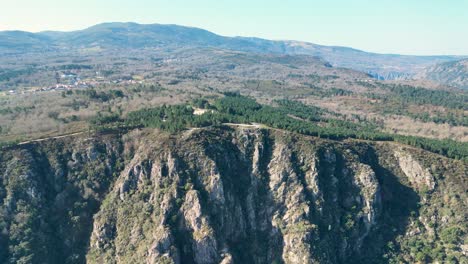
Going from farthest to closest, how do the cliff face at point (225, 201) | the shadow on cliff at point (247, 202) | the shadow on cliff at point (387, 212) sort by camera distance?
the shadow on cliff at point (387, 212) → the shadow on cliff at point (247, 202) → the cliff face at point (225, 201)

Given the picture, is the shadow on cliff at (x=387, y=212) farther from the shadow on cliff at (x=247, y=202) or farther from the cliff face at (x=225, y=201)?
the shadow on cliff at (x=247, y=202)

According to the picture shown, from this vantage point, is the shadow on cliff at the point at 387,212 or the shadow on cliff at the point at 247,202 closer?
the shadow on cliff at the point at 247,202

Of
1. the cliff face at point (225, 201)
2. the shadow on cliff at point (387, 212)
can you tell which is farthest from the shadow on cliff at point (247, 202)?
the shadow on cliff at point (387, 212)

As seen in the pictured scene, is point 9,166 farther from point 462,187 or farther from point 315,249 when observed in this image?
point 462,187

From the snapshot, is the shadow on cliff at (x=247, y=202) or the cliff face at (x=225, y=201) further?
the shadow on cliff at (x=247, y=202)

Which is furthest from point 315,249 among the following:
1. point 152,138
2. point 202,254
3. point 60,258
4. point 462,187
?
point 60,258

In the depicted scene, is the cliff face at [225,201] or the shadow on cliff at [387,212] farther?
the shadow on cliff at [387,212]

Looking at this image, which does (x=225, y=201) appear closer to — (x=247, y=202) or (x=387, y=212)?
(x=247, y=202)

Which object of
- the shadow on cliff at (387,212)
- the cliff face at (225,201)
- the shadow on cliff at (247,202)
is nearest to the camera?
the cliff face at (225,201)
